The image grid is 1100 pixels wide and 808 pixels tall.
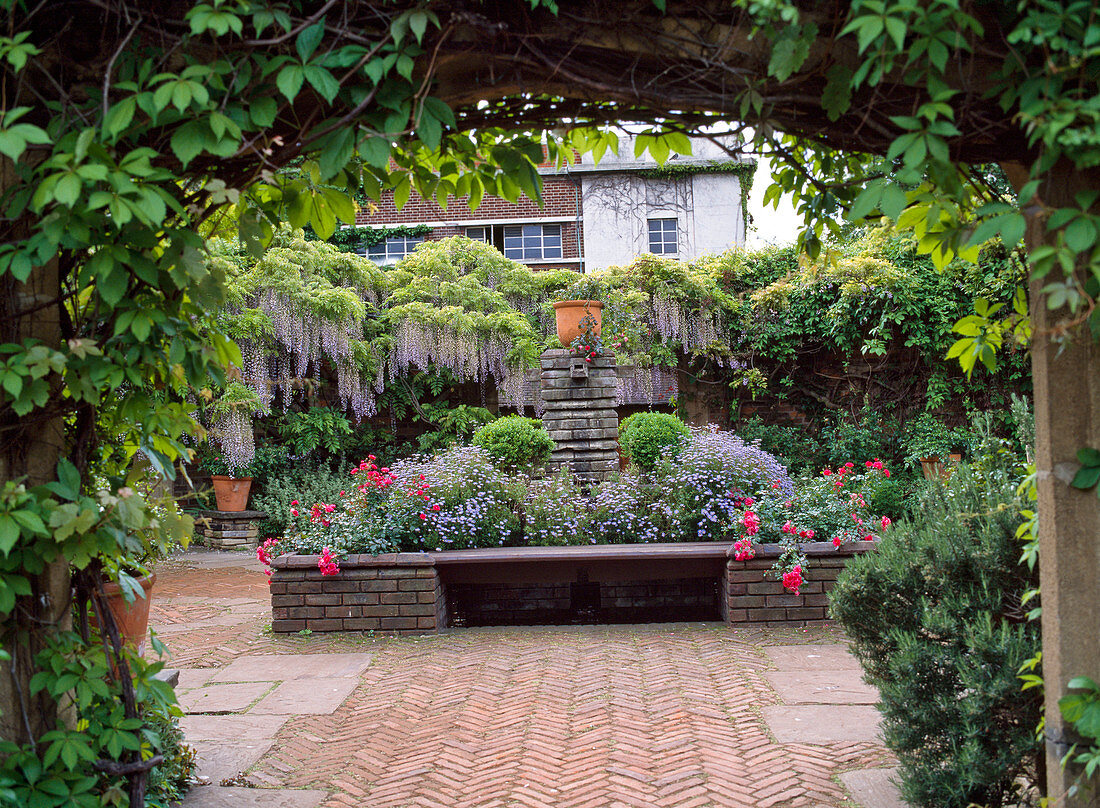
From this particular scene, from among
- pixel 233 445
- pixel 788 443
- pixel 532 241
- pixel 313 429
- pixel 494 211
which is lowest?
pixel 788 443

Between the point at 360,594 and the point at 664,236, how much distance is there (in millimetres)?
11205

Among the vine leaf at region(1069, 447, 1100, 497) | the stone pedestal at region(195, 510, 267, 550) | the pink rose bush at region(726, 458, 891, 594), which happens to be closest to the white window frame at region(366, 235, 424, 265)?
the stone pedestal at region(195, 510, 267, 550)

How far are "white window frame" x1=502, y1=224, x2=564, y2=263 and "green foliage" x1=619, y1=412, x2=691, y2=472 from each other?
7762 millimetres

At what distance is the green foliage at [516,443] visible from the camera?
25.8 feet

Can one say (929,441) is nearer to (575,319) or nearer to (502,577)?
(575,319)

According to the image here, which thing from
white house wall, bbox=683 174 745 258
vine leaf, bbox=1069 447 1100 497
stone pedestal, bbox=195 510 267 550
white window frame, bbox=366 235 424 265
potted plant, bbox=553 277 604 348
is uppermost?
white house wall, bbox=683 174 745 258

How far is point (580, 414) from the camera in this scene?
765 cm

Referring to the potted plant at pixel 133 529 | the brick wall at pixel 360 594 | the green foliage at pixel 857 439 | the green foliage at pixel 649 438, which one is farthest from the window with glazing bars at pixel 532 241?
the potted plant at pixel 133 529

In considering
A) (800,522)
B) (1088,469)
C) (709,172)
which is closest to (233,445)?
(800,522)

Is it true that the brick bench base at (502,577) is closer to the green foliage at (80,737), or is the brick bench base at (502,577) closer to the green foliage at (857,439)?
the green foliage at (80,737)

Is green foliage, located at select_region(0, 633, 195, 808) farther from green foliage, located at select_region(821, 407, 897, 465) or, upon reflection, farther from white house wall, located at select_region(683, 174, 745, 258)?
white house wall, located at select_region(683, 174, 745, 258)

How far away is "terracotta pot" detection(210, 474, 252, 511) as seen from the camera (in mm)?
10789

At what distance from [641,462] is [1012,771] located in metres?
5.62

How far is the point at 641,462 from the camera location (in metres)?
7.81
